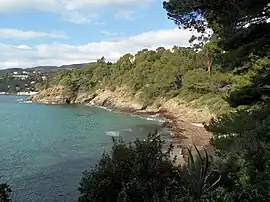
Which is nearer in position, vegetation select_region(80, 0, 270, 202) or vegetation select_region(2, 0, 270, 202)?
vegetation select_region(80, 0, 270, 202)

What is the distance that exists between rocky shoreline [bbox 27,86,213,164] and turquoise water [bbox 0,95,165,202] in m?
4.52

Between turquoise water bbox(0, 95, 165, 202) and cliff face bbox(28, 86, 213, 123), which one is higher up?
cliff face bbox(28, 86, 213, 123)

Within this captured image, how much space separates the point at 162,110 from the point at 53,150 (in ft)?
120

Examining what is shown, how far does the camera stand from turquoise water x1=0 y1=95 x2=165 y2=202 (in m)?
23.1

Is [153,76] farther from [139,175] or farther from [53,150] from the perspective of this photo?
[139,175]

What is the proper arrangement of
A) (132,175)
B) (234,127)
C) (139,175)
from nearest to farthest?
(139,175) < (132,175) < (234,127)

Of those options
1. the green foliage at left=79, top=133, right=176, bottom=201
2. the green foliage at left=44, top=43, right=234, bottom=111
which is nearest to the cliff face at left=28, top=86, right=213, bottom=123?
the green foliage at left=44, top=43, right=234, bottom=111

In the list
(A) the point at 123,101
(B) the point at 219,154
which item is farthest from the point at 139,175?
(A) the point at 123,101

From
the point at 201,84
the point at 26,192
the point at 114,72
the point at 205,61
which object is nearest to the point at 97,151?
the point at 26,192

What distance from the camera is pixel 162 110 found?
69.7 m

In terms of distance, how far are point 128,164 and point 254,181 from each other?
4237mm

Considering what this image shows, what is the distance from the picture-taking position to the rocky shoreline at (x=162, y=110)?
1527 inches

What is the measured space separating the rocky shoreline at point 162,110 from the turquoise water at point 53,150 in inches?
178

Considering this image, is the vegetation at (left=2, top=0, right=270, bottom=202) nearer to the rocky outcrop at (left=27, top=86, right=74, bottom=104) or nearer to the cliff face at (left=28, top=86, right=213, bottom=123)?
the cliff face at (left=28, top=86, right=213, bottom=123)
